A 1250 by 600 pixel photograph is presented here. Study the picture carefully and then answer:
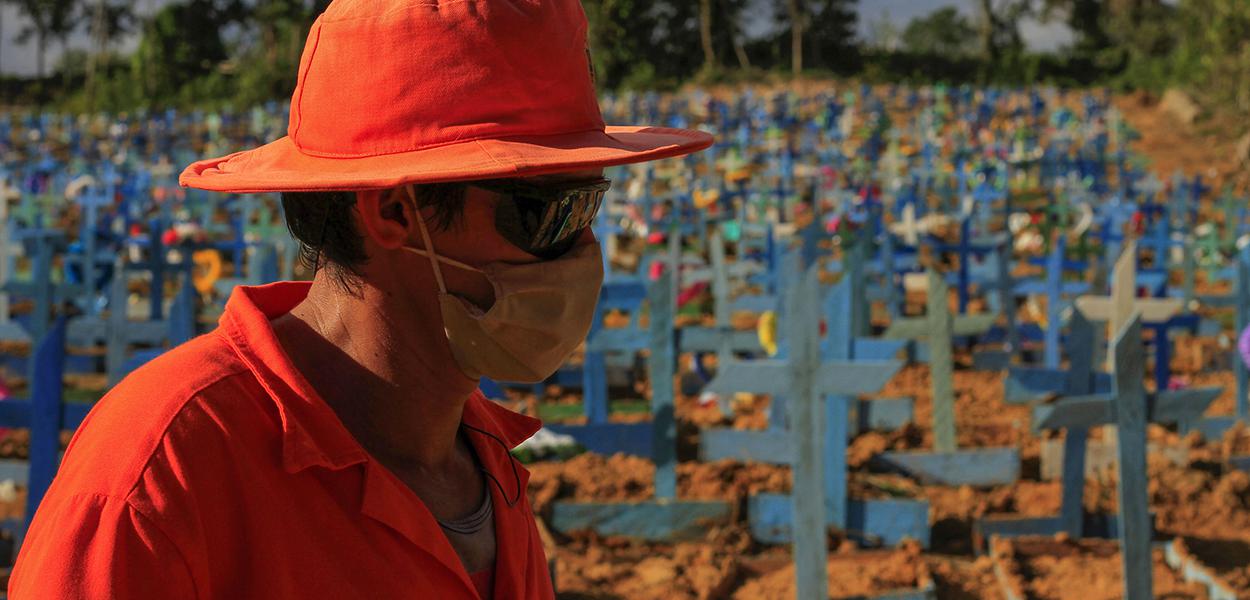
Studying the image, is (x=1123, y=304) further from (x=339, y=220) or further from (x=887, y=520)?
(x=339, y=220)

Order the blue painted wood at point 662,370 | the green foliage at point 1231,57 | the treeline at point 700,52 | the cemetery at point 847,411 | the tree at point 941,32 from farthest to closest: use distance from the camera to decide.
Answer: the tree at point 941,32
the treeline at point 700,52
the green foliage at point 1231,57
the blue painted wood at point 662,370
the cemetery at point 847,411

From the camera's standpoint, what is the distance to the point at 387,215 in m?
1.70

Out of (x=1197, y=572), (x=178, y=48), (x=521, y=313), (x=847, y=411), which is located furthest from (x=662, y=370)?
(x=178, y=48)

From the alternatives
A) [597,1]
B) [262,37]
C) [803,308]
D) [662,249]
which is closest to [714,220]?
[662,249]

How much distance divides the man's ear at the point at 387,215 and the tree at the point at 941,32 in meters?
91.7

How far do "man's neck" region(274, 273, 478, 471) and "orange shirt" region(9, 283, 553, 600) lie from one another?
0.28ft

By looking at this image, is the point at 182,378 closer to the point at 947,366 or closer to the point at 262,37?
the point at 947,366

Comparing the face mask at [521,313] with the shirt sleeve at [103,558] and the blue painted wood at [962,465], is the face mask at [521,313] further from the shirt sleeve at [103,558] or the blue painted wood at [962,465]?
the blue painted wood at [962,465]

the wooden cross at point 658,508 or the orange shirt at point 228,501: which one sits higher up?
the orange shirt at point 228,501

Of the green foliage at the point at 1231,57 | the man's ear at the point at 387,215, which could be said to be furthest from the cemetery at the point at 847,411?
the green foliage at the point at 1231,57

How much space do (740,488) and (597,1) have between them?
42935 mm

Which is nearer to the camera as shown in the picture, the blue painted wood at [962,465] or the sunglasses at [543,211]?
the sunglasses at [543,211]

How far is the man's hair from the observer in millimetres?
1705

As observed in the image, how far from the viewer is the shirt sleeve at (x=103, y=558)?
135cm
